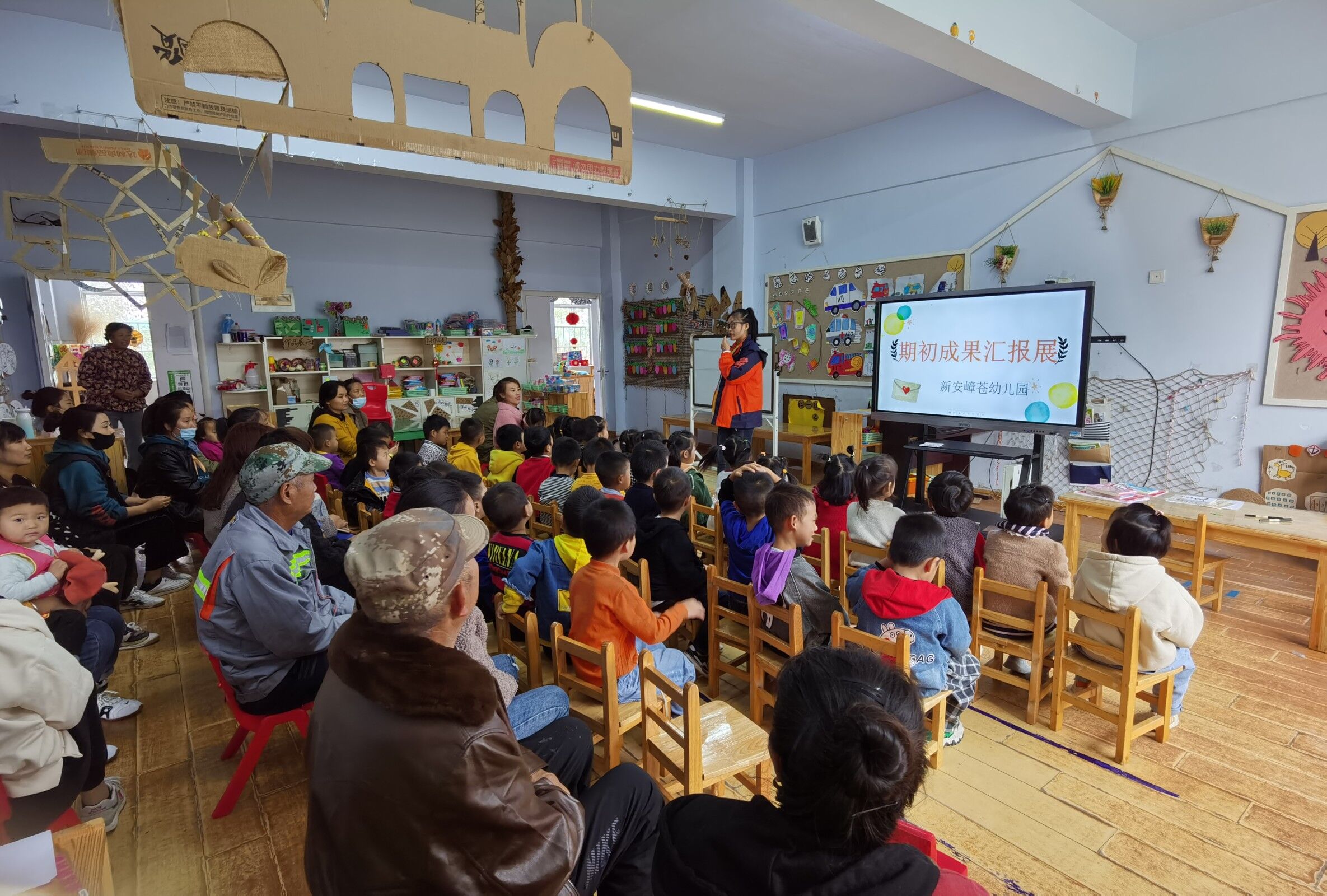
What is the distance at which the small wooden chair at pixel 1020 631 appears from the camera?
211cm

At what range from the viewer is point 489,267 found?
830cm

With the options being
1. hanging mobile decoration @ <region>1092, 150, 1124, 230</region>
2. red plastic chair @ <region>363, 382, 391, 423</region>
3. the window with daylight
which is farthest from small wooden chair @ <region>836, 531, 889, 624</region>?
the window with daylight

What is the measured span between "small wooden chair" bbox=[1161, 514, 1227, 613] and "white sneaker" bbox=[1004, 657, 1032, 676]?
848 mm

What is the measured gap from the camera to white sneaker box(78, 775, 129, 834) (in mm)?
1830

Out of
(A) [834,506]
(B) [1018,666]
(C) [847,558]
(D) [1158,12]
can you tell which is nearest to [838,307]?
(D) [1158,12]

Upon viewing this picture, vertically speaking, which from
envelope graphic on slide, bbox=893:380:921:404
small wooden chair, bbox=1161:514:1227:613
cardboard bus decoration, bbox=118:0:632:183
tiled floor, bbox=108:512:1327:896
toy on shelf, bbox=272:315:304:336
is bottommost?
tiled floor, bbox=108:512:1327:896

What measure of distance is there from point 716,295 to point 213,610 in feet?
21.8

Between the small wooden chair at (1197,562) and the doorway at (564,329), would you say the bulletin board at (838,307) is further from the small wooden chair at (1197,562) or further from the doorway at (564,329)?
the doorway at (564,329)

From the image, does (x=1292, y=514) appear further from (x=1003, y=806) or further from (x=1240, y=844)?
(x=1003, y=806)

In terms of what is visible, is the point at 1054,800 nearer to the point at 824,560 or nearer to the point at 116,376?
the point at 824,560

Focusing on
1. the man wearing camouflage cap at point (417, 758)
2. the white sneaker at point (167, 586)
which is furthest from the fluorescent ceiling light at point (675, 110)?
the man wearing camouflage cap at point (417, 758)

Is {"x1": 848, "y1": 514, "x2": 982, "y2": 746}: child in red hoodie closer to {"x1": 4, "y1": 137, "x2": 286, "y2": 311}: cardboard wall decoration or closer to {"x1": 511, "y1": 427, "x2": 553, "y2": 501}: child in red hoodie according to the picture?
{"x1": 511, "y1": 427, "x2": 553, "y2": 501}: child in red hoodie

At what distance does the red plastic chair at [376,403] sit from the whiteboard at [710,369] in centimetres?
339

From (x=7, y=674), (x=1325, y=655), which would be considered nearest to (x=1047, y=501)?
(x=1325, y=655)
